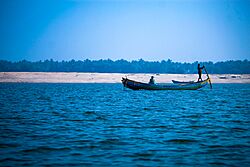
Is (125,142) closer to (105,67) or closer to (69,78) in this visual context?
(69,78)

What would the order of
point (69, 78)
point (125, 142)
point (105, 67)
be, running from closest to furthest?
point (125, 142), point (69, 78), point (105, 67)

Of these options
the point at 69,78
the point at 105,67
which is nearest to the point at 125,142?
the point at 69,78

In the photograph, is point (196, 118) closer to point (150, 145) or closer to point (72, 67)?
point (150, 145)

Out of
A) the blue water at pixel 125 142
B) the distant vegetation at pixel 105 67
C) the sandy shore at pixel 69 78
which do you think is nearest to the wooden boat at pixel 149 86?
the blue water at pixel 125 142

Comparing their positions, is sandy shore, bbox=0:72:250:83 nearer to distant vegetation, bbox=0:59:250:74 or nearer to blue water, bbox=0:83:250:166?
distant vegetation, bbox=0:59:250:74

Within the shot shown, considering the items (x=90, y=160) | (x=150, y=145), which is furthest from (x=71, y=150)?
(x=150, y=145)

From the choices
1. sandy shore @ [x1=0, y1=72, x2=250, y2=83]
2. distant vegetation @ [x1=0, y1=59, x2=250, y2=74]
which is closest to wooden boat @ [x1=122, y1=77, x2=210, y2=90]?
sandy shore @ [x1=0, y1=72, x2=250, y2=83]

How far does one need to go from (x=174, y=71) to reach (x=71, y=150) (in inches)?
5743

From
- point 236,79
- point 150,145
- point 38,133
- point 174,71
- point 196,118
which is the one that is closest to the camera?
point 150,145

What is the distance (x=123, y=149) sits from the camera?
9.78m

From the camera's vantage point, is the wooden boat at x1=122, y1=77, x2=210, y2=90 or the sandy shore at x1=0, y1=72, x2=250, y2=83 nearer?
the wooden boat at x1=122, y1=77, x2=210, y2=90

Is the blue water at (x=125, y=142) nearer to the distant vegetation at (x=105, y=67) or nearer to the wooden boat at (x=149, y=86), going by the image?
the wooden boat at (x=149, y=86)

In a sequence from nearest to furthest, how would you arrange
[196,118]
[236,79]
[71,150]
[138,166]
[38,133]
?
[138,166] < [71,150] < [38,133] < [196,118] < [236,79]

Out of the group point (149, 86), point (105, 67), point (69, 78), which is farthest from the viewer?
point (105, 67)
